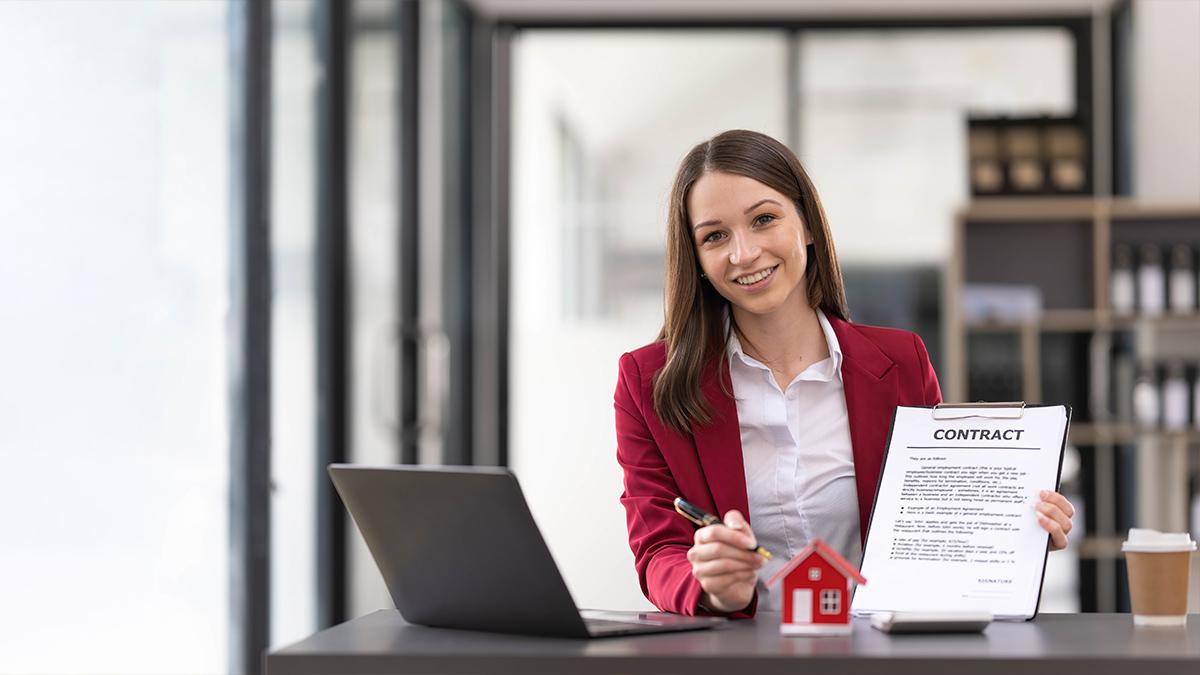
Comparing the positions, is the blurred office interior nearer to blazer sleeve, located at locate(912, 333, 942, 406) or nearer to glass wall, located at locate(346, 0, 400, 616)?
glass wall, located at locate(346, 0, 400, 616)

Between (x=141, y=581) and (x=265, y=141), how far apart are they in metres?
1.22

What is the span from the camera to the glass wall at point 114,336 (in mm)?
2518

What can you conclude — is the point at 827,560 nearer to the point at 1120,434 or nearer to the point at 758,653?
→ the point at 758,653

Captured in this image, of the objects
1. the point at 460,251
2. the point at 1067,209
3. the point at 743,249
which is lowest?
the point at 743,249

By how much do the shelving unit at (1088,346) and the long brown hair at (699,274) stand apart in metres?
3.45

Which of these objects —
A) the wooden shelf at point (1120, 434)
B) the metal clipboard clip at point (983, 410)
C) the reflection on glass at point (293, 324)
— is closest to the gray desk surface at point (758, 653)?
the metal clipboard clip at point (983, 410)

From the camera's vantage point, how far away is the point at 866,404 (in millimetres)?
1977

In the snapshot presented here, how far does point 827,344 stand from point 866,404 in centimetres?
13

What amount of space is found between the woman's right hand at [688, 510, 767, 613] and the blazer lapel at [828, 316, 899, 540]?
0.42m

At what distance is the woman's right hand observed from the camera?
152 centimetres

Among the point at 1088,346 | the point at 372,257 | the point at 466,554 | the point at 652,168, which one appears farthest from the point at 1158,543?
the point at 652,168

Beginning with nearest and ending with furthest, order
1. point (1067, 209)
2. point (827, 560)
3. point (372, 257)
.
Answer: point (827, 560) < point (372, 257) < point (1067, 209)

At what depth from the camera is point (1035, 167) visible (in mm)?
5504

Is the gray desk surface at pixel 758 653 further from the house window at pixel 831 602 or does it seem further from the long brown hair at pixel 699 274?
the long brown hair at pixel 699 274
